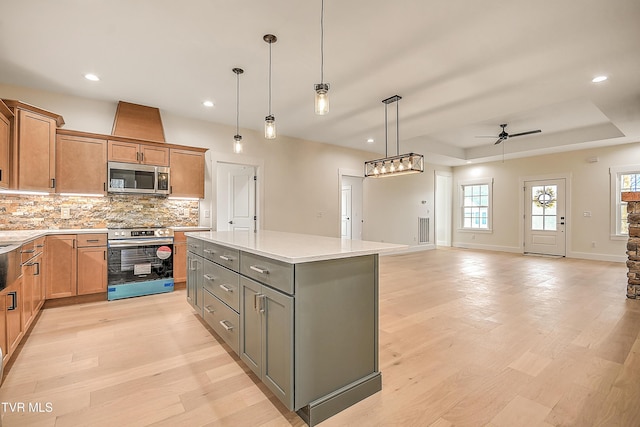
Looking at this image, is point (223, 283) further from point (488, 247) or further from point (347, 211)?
point (488, 247)

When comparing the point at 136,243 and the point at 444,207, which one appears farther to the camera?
the point at 444,207

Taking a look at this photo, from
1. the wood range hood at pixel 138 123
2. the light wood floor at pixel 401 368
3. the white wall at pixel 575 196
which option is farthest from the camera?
the white wall at pixel 575 196

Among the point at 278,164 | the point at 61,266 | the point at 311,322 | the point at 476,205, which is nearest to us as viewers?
the point at 311,322

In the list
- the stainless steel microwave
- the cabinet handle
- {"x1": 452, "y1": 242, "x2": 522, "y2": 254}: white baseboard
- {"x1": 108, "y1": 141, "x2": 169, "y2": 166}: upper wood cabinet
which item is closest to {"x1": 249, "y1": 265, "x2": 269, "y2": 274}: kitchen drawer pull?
the cabinet handle

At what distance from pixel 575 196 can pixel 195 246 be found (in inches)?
328

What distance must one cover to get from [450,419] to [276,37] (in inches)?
120

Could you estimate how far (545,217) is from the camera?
758 centimetres

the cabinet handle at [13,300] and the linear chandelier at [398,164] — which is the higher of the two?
the linear chandelier at [398,164]

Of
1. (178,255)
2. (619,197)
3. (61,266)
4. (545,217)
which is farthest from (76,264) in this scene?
(619,197)

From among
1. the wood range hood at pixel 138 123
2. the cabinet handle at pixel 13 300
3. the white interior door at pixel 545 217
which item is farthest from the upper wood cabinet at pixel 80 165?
the white interior door at pixel 545 217

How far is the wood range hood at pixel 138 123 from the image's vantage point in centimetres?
408

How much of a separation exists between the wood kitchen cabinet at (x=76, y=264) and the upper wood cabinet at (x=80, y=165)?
631 mm

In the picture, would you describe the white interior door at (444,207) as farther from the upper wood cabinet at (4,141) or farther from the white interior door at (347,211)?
the upper wood cabinet at (4,141)

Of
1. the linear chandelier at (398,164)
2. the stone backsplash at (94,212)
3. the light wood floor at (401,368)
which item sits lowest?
the light wood floor at (401,368)
